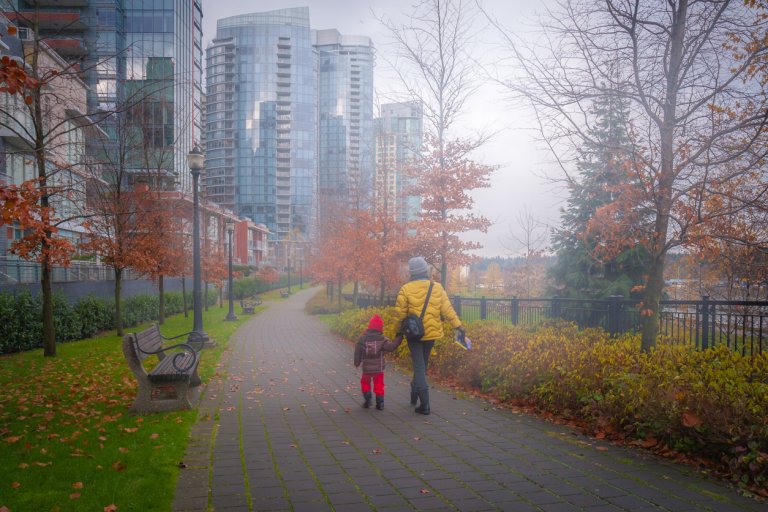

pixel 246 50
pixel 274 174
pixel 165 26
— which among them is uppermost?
pixel 246 50

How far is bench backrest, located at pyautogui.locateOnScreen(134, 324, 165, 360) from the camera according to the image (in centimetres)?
669

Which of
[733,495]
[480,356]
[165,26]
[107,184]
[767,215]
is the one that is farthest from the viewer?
[165,26]

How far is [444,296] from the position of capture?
6707 millimetres

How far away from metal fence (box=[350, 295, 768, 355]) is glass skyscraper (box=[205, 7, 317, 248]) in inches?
4402

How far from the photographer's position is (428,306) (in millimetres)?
6547

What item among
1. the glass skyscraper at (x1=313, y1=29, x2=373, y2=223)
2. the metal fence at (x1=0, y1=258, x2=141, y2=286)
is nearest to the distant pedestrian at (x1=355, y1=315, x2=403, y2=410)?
the metal fence at (x1=0, y1=258, x2=141, y2=286)

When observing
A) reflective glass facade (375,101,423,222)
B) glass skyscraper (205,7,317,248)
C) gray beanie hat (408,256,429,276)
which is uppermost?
glass skyscraper (205,7,317,248)

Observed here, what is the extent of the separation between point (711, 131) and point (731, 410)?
12.0ft

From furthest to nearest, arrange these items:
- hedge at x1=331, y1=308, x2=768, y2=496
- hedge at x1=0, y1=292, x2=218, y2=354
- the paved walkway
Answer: hedge at x1=0, y1=292, x2=218, y2=354 → hedge at x1=331, y1=308, x2=768, y2=496 → the paved walkway

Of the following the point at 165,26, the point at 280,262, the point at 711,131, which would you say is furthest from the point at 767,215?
the point at 280,262

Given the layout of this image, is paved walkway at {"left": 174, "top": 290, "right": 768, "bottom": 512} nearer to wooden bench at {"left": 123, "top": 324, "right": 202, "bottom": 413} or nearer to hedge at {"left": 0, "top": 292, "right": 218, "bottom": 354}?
wooden bench at {"left": 123, "top": 324, "right": 202, "bottom": 413}

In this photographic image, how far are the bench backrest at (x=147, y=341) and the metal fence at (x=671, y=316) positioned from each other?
23.2 feet

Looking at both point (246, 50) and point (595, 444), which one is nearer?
point (595, 444)

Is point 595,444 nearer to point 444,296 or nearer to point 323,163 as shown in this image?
point 444,296
